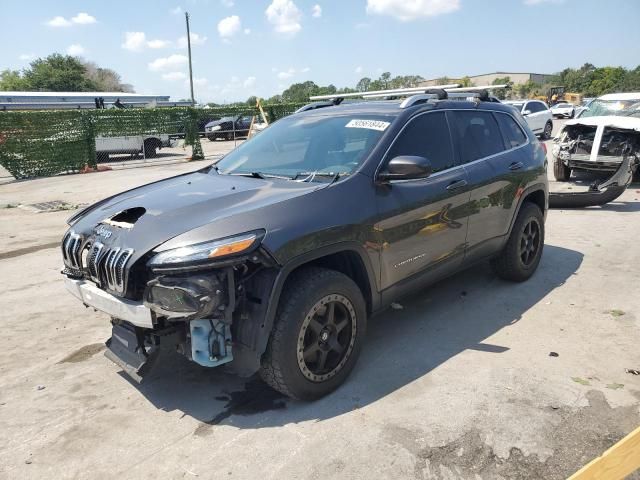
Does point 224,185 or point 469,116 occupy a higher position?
point 469,116

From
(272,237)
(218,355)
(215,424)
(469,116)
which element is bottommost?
(215,424)

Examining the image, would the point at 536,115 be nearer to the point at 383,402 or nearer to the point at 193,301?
the point at 383,402

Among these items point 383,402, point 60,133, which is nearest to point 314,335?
point 383,402

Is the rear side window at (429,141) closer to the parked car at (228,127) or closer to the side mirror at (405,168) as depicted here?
the side mirror at (405,168)

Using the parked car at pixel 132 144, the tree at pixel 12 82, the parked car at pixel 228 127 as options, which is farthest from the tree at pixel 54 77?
the parked car at pixel 132 144

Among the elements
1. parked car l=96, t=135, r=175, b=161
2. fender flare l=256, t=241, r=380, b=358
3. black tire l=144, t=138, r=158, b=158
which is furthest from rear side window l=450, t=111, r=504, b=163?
black tire l=144, t=138, r=158, b=158

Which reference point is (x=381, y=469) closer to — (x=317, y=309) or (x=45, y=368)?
(x=317, y=309)

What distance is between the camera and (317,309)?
3096 mm

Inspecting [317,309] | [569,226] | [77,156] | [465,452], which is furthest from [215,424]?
[77,156]

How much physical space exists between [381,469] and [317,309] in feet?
3.12

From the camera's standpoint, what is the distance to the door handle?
4.07m

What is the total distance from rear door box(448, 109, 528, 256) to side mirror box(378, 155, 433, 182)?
1.04 m

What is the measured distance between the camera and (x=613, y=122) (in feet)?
34.7

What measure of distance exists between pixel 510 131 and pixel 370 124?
78.7 inches
